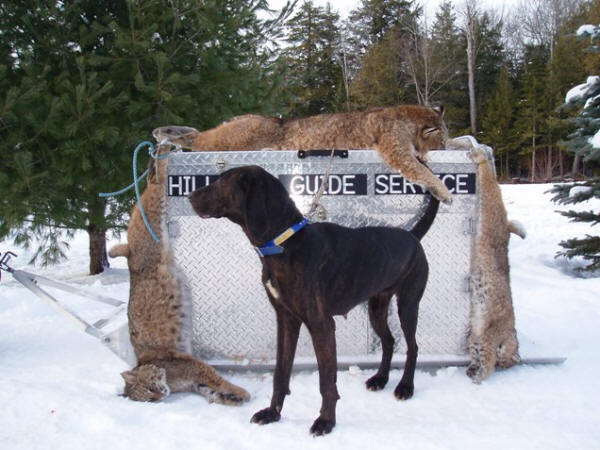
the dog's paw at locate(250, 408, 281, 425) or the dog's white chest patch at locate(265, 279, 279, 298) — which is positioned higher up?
the dog's white chest patch at locate(265, 279, 279, 298)

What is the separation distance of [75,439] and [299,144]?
254 cm

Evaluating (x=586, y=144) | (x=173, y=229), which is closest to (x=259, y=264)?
(x=173, y=229)

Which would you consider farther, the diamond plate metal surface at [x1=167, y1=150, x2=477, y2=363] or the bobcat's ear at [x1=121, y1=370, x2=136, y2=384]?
the diamond plate metal surface at [x1=167, y1=150, x2=477, y2=363]

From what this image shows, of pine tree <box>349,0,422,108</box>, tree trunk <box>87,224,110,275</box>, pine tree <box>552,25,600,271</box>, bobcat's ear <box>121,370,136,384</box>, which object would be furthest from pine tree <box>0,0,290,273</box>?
pine tree <box>349,0,422,108</box>

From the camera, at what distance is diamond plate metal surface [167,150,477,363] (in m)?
3.59

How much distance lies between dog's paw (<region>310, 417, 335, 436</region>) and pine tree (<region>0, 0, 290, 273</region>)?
14.7ft

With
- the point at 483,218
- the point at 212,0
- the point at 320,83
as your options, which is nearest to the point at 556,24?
the point at 320,83

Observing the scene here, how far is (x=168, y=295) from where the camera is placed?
3525mm

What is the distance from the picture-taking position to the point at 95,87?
5887 mm

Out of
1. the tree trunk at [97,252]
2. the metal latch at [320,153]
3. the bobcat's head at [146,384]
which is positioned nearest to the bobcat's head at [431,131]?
the metal latch at [320,153]

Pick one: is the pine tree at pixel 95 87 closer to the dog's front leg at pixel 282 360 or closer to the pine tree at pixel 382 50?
the dog's front leg at pixel 282 360

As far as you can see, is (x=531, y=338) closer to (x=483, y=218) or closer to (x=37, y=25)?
(x=483, y=218)

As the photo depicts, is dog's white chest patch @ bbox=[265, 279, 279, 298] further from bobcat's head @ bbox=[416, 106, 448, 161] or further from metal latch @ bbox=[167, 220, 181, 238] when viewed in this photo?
bobcat's head @ bbox=[416, 106, 448, 161]

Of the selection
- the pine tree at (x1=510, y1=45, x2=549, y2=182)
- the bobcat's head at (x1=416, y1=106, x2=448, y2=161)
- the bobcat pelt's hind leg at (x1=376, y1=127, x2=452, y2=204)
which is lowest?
the bobcat pelt's hind leg at (x1=376, y1=127, x2=452, y2=204)
